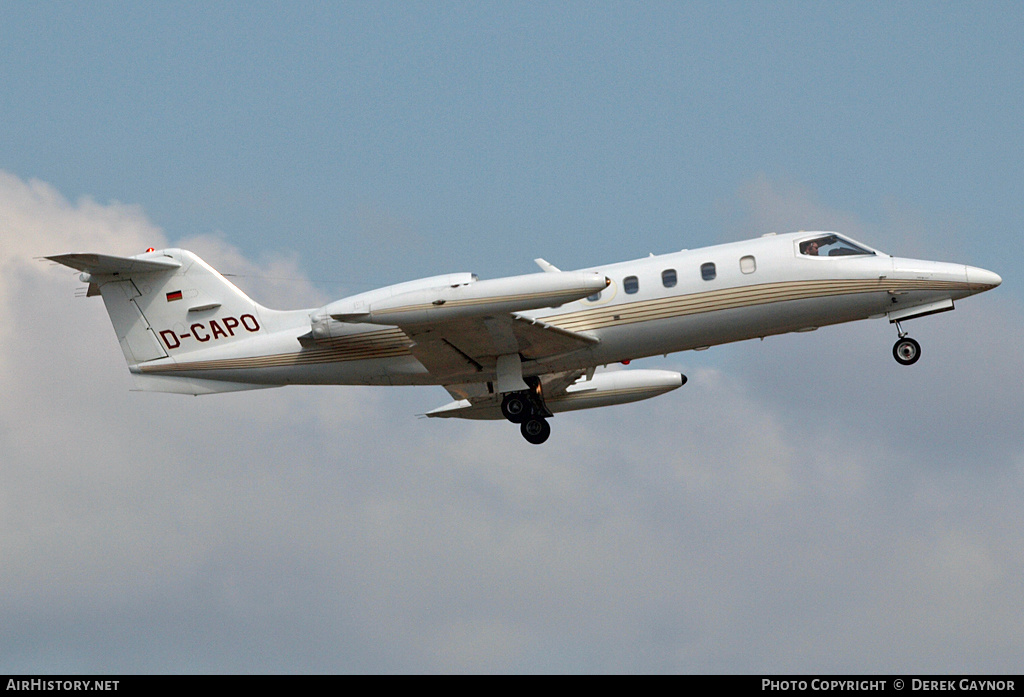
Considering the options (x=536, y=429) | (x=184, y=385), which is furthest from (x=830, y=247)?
(x=184, y=385)

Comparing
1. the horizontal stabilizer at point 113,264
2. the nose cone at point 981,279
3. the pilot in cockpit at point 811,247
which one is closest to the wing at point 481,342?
the pilot in cockpit at point 811,247

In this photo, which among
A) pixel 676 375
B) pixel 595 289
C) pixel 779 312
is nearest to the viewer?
pixel 595 289

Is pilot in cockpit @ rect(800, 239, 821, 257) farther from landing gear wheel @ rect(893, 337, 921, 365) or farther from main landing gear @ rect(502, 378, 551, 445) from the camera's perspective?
main landing gear @ rect(502, 378, 551, 445)

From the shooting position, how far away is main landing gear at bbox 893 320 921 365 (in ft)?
83.1

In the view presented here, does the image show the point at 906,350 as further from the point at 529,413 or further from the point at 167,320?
the point at 167,320

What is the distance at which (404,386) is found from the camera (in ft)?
87.0

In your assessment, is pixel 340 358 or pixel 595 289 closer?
pixel 595 289

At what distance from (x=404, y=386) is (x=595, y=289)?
565 cm

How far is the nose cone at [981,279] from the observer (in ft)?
81.9

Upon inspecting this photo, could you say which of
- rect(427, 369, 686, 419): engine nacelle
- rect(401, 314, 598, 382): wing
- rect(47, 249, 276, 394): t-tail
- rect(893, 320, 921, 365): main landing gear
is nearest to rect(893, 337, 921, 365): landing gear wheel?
rect(893, 320, 921, 365): main landing gear

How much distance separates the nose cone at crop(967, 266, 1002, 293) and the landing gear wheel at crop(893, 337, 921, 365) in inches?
57.3
